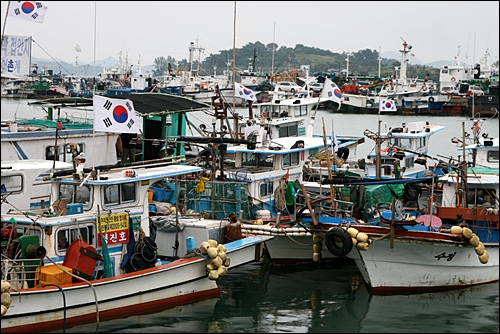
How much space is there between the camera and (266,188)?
19906 mm

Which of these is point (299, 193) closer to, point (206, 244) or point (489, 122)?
point (206, 244)

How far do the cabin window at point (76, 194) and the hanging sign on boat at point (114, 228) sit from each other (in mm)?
521

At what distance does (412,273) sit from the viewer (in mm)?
17188

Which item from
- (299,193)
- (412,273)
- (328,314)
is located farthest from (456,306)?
(299,193)

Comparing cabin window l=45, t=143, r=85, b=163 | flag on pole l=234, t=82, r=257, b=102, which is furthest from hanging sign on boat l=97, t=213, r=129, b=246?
flag on pole l=234, t=82, r=257, b=102

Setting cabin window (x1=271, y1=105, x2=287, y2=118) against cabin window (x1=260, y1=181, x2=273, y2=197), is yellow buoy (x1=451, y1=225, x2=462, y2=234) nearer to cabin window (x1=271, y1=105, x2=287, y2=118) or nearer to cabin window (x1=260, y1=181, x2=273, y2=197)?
cabin window (x1=260, y1=181, x2=273, y2=197)

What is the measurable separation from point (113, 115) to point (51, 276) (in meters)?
3.49

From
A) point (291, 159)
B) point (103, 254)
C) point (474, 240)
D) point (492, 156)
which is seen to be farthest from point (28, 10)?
point (492, 156)

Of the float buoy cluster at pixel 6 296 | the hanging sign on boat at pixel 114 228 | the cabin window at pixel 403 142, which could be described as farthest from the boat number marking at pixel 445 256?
the cabin window at pixel 403 142

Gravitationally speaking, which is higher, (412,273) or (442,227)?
(442,227)

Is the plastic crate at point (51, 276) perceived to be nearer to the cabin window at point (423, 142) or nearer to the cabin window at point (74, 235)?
the cabin window at point (74, 235)

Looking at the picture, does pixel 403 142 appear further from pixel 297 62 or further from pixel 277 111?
pixel 297 62

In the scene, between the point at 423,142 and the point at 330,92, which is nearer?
the point at 330,92

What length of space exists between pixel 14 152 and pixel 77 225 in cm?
716
